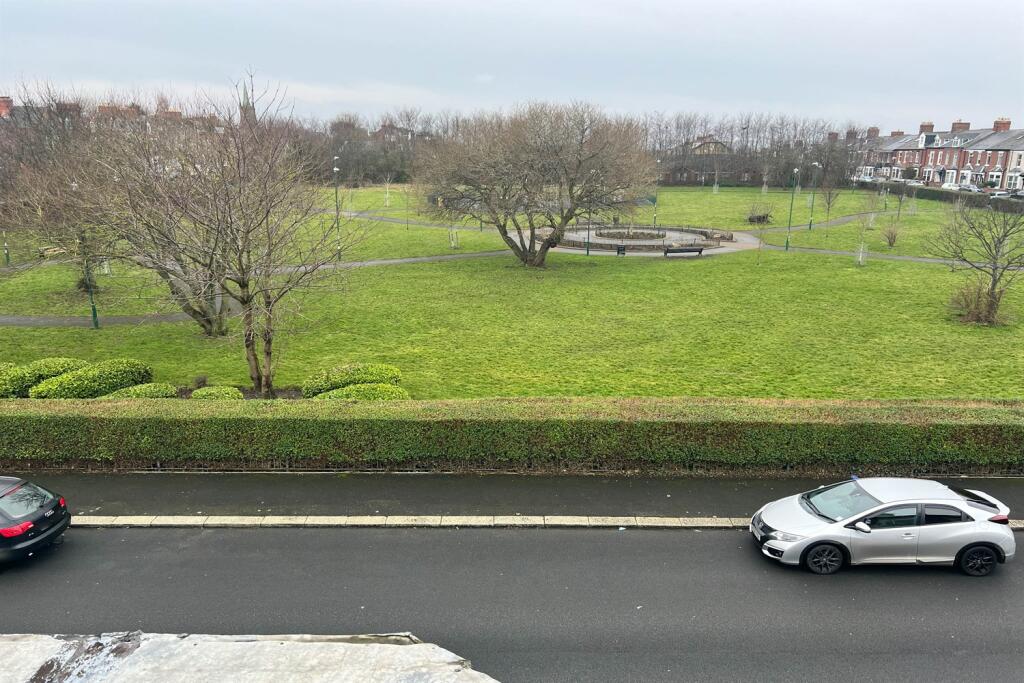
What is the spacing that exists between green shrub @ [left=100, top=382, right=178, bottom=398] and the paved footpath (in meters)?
2.65

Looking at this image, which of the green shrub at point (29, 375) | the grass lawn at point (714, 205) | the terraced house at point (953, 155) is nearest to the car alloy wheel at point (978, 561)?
the green shrub at point (29, 375)

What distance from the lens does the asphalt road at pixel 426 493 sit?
1097 centimetres

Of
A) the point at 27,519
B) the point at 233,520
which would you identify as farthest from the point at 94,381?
the point at 233,520

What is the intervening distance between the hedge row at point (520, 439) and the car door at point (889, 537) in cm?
298

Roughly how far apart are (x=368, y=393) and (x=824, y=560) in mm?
9559

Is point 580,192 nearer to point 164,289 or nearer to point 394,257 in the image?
point 394,257

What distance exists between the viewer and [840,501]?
9758mm

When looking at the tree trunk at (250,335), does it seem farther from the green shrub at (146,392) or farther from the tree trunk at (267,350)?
the green shrub at (146,392)

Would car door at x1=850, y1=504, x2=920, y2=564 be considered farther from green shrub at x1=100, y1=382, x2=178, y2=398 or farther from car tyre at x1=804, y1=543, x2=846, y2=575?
green shrub at x1=100, y1=382, x2=178, y2=398

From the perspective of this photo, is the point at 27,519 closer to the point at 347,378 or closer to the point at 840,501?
the point at 347,378

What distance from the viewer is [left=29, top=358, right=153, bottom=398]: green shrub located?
14.8 meters

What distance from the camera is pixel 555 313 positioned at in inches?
995

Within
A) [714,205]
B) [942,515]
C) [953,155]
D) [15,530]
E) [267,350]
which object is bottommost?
[15,530]

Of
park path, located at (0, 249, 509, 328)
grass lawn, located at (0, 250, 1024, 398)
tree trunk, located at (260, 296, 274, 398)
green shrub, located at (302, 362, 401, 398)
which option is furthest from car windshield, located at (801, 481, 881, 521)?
park path, located at (0, 249, 509, 328)
